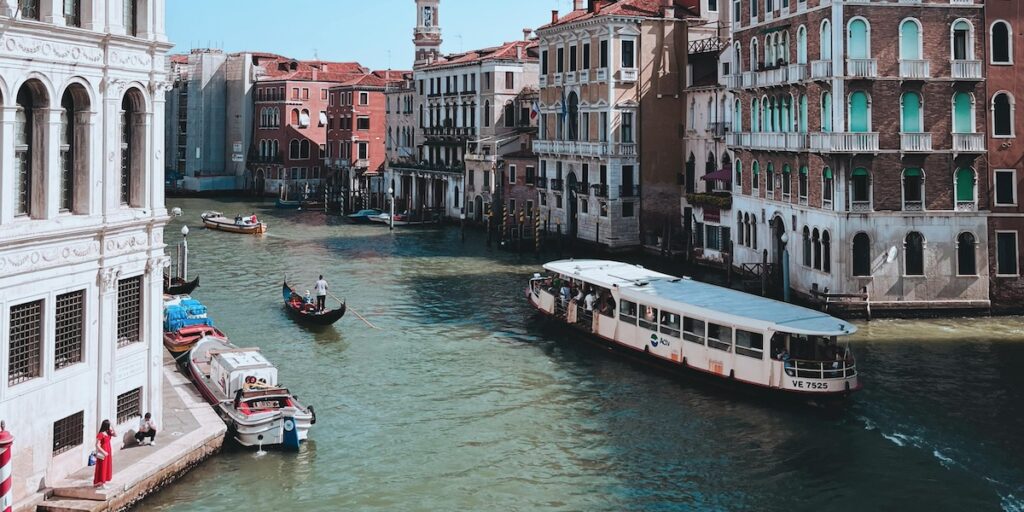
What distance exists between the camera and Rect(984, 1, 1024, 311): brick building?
25.6 meters

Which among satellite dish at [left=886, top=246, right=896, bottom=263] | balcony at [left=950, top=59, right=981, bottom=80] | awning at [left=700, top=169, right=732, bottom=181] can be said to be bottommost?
satellite dish at [left=886, top=246, right=896, bottom=263]

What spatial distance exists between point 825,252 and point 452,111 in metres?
34.5

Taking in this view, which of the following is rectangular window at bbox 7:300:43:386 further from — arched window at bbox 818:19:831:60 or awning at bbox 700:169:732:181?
awning at bbox 700:169:732:181

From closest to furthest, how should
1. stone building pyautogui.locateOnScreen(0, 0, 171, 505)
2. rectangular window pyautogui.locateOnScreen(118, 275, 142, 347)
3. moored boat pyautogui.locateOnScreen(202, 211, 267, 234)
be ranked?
stone building pyautogui.locateOnScreen(0, 0, 171, 505) → rectangular window pyautogui.locateOnScreen(118, 275, 142, 347) → moored boat pyautogui.locateOnScreen(202, 211, 267, 234)

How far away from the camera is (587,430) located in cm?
1681

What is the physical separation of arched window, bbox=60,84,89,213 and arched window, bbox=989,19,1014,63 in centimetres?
2192

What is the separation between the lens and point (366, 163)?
70.2 meters

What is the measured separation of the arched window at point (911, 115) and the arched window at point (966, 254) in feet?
9.47

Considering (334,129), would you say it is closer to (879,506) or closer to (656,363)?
(656,363)

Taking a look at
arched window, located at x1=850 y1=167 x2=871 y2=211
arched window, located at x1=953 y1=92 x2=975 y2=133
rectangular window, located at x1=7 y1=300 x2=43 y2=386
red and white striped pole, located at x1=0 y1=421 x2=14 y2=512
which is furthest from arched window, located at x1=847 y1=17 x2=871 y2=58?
red and white striped pole, located at x1=0 y1=421 x2=14 y2=512

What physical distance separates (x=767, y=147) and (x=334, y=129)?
47475 mm

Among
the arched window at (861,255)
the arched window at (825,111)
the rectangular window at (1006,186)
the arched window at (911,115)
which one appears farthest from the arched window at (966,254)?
the arched window at (825,111)

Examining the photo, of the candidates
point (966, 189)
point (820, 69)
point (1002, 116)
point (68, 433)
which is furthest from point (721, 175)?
point (68, 433)

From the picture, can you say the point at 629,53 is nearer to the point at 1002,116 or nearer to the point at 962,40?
the point at 962,40
